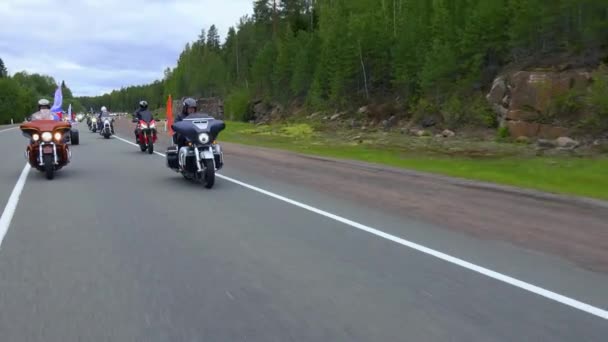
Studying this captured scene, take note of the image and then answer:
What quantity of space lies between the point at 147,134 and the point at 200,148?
1060cm

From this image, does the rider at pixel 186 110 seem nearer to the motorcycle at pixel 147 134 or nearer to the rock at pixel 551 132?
the motorcycle at pixel 147 134

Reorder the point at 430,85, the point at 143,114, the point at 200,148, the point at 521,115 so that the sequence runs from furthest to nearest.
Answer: the point at 430,85 < the point at 521,115 < the point at 143,114 < the point at 200,148

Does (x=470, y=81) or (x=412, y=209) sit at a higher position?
(x=470, y=81)

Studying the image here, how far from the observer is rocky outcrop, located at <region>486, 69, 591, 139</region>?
118 ft

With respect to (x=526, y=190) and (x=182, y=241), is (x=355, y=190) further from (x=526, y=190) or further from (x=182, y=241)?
(x=182, y=241)

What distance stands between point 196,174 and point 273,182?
1.86 metres

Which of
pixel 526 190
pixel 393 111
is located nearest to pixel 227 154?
pixel 526 190

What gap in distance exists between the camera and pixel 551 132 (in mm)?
34781

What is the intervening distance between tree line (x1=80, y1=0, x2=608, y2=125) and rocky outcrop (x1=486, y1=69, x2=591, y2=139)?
3.73 metres

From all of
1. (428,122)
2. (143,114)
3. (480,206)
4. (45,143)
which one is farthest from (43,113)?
(428,122)

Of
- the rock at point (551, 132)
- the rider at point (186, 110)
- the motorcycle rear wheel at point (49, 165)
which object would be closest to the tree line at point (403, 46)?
A: the rock at point (551, 132)

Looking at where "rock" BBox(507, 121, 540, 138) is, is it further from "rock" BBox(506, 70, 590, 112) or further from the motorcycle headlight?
the motorcycle headlight

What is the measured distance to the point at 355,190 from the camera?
1306 cm

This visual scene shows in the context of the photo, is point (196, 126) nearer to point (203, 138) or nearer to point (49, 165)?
point (203, 138)
